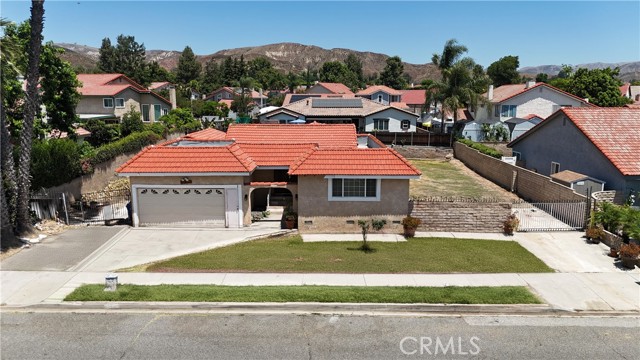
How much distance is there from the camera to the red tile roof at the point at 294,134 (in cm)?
2931

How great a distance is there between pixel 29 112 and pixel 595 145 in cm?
2703

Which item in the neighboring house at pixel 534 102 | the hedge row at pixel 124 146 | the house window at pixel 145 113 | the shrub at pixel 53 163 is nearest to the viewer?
the shrub at pixel 53 163

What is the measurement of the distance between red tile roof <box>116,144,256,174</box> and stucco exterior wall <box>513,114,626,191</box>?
18.2 m

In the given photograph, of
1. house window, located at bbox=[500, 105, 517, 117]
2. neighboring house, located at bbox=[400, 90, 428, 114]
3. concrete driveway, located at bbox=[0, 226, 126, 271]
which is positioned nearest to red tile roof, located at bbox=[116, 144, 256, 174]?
concrete driveway, located at bbox=[0, 226, 126, 271]

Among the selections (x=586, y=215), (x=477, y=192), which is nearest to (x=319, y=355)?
(x=586, y=215)

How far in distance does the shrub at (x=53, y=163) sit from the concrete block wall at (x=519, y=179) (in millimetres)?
25154

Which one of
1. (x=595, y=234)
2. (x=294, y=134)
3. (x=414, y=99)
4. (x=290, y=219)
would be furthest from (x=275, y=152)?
(x=414, y=99)

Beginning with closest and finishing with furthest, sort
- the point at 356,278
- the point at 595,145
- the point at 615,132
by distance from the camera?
the point at 356,278 < the point at 595,145 < the point at 615,132

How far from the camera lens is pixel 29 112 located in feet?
60.6

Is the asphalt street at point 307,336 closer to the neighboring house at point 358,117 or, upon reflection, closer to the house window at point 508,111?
the neighboring house at point 358,117

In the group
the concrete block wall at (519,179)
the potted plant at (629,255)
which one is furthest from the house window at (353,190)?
the concrete block wall at (519,179)

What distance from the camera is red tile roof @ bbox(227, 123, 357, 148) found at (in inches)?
1154

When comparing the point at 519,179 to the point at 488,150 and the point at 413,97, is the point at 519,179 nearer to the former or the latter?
the point at 488,150

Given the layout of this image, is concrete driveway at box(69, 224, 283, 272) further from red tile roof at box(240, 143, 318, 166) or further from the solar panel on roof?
the solar panel on roof
